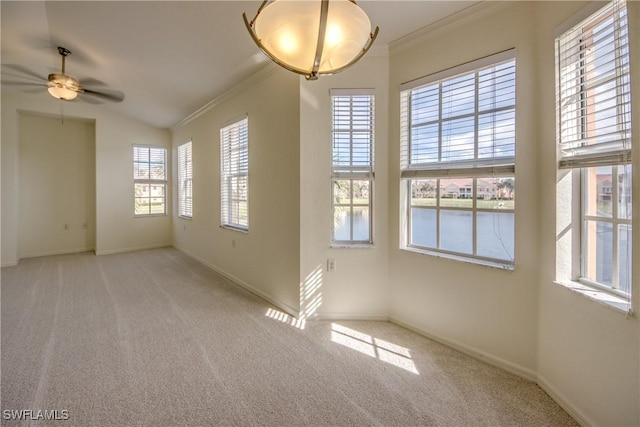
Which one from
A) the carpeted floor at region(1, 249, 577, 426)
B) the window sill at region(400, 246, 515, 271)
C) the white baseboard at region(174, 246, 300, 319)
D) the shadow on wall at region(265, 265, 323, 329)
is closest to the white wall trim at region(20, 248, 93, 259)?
the white baseboard at region(174, 246, 300, 319)

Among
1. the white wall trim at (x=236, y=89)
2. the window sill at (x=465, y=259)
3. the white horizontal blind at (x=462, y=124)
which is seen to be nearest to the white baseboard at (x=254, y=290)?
the window sill at (x=465, y=259)

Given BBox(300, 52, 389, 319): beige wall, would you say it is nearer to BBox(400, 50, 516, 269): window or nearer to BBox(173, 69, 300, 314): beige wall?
BBox(173, 69, 300, 314): beige wall

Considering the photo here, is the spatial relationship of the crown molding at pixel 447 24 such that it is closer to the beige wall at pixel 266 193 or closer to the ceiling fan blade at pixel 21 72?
the beige wall at pixel 266 193

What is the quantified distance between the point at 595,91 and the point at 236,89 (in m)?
3.85

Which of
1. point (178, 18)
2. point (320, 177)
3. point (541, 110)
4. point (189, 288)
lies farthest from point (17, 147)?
point (541, 110)

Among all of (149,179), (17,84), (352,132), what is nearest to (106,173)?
(149,179)

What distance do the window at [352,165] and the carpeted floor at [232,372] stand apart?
3.19ft

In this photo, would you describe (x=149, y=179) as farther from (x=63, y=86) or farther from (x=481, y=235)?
(x=481, y=235)

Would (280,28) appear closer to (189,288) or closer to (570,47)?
(570,47)

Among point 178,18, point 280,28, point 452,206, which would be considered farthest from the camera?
point 178,18

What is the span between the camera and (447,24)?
2.40m

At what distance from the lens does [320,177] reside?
3.00 m

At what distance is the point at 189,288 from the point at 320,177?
8.46 ft

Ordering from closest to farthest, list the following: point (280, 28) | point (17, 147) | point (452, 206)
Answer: point (280, 28) < point (452, 206) < point (17, 147)
